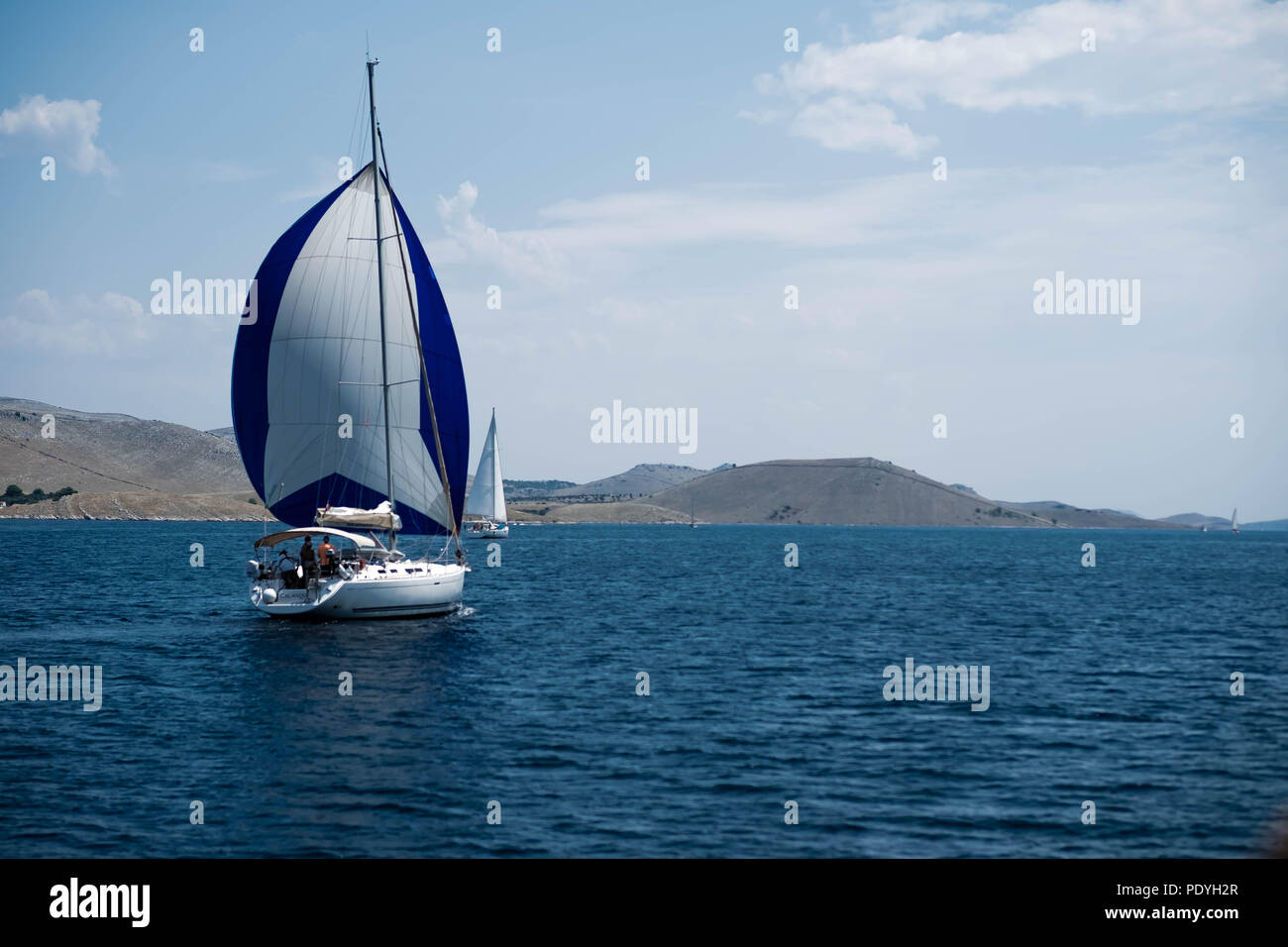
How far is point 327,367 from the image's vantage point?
136 feet

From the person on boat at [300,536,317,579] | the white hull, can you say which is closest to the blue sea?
the white hull

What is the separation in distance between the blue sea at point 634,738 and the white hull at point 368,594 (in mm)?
777

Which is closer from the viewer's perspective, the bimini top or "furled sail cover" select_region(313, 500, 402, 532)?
the bimini top

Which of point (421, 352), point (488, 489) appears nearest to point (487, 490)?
point (488, 489)

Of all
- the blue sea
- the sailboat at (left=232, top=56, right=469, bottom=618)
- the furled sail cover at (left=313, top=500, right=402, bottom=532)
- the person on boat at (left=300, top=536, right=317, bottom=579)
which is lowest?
the blue sea

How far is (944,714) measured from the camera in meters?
26.2

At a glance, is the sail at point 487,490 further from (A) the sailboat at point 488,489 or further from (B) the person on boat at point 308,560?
(B) the person on boat at point 308,560

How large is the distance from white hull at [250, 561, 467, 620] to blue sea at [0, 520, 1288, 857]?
0.78 m

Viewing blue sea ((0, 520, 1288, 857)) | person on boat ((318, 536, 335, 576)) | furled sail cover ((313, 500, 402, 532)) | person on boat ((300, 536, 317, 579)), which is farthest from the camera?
furled sail cover ((313, 500, 402, 532))

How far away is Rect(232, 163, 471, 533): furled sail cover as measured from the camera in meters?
41.4

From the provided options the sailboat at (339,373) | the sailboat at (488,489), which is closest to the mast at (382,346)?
the sailboat at (339,373)

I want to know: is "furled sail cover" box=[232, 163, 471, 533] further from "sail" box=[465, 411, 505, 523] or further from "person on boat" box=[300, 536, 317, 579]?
"sail" box=[465, 411, 505, 523]

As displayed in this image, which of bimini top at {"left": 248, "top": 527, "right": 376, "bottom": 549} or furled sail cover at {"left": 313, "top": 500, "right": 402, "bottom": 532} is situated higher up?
furled sail cover at {"left": 313, "top": 500, "right": 402, "bottom": 532}
